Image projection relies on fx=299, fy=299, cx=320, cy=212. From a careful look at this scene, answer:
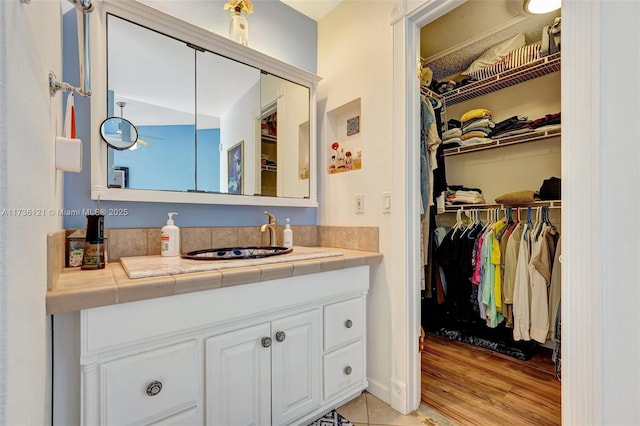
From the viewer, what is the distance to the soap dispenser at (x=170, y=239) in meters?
1.39

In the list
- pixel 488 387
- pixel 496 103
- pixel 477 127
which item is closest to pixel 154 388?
pixel 488 387

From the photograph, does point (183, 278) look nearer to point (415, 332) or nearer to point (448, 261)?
point (415, 332)

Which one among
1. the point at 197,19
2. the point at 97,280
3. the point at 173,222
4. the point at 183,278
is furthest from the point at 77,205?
the point at 197,19

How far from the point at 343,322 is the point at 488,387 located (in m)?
1.07

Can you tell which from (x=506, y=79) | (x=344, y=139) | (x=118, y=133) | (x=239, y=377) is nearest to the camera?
(x=239, y=377)

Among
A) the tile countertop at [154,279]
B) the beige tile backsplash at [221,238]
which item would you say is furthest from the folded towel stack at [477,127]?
the tile countertop at [154,279]

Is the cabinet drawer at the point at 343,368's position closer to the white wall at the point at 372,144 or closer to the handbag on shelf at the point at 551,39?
the white wall at the point at 372,144

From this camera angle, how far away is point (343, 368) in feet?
5.08

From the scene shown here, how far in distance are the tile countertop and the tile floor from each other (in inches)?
31.1

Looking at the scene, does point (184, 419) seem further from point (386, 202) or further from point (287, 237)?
point (386, 202)

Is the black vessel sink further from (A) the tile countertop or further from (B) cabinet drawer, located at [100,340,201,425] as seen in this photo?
(B) cabinet drawer, located at [100,340,201,425]
